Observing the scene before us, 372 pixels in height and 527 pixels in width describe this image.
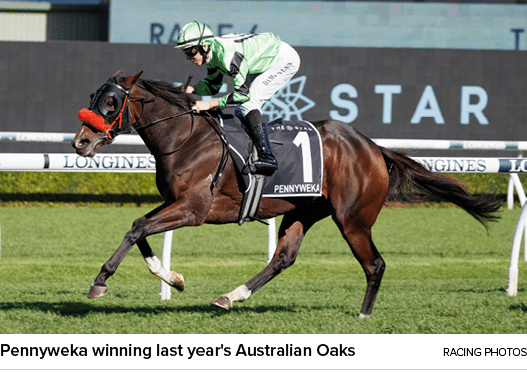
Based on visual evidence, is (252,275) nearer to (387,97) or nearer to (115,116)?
(115,116)

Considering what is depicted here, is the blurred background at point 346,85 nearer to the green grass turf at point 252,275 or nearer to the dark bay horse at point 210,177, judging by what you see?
the green grass turf at point 252,275

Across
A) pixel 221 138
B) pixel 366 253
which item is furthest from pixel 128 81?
pixel 366 253

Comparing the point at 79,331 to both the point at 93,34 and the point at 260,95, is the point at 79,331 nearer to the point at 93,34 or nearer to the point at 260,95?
the point at 260,95

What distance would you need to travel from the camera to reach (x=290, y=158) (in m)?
4.04

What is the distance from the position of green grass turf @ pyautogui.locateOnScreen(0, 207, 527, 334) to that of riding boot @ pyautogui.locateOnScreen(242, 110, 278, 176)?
2.75 feet

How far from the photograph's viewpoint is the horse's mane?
12.9ft

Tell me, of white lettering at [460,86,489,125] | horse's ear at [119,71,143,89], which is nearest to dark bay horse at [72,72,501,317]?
horse's ear at [119,71,143,89]

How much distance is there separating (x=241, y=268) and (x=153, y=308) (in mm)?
1764

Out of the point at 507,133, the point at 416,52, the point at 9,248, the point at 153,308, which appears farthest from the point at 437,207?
the point at 153,308

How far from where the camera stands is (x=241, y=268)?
5855mm

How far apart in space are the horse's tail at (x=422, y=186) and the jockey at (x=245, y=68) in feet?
2.86

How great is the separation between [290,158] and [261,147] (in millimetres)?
245

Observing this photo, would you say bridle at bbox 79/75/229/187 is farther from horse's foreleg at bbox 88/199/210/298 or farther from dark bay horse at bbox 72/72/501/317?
horse's foreleg at bbox 88/199/210/298

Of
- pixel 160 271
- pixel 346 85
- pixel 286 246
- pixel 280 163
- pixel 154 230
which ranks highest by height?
pixel 346 85
